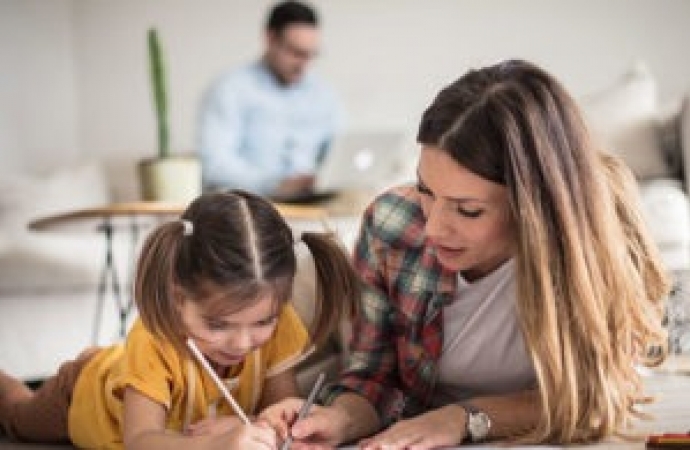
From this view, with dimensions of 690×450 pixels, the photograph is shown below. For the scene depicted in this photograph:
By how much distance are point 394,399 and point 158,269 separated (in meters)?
0.37

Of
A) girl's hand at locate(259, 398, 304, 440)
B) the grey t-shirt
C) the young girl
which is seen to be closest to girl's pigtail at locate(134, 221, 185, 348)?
the young girl

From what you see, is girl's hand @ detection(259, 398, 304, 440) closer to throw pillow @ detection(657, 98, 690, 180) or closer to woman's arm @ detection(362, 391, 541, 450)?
woman's arm @ detection(362, 391, 541, 450)

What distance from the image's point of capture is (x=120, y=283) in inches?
116

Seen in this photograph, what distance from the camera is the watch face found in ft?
3.95

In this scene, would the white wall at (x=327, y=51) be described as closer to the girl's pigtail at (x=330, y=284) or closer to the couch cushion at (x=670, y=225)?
the couch cushion at (x=670, y=225)

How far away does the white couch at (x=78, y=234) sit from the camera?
232 centimetres

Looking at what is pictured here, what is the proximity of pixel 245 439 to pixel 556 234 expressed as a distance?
40 cm

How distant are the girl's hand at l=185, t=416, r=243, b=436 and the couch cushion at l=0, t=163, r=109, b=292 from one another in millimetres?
1702

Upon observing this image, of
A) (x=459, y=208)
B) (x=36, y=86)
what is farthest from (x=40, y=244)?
(x=459, y=208)

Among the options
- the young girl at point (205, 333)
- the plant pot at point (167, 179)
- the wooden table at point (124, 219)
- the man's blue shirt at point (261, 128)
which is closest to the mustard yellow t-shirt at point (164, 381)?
the young girl at point (205, 333)

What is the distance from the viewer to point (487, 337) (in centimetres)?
132

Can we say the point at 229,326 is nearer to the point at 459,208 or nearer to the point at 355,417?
the point at 355,417

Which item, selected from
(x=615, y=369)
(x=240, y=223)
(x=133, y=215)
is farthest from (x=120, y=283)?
(x=615, y=369)

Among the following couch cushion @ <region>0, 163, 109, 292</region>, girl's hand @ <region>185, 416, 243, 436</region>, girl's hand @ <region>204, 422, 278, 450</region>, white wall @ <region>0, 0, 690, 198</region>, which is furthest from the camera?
white wall @ <region>0, 0, 690, 198</region>
